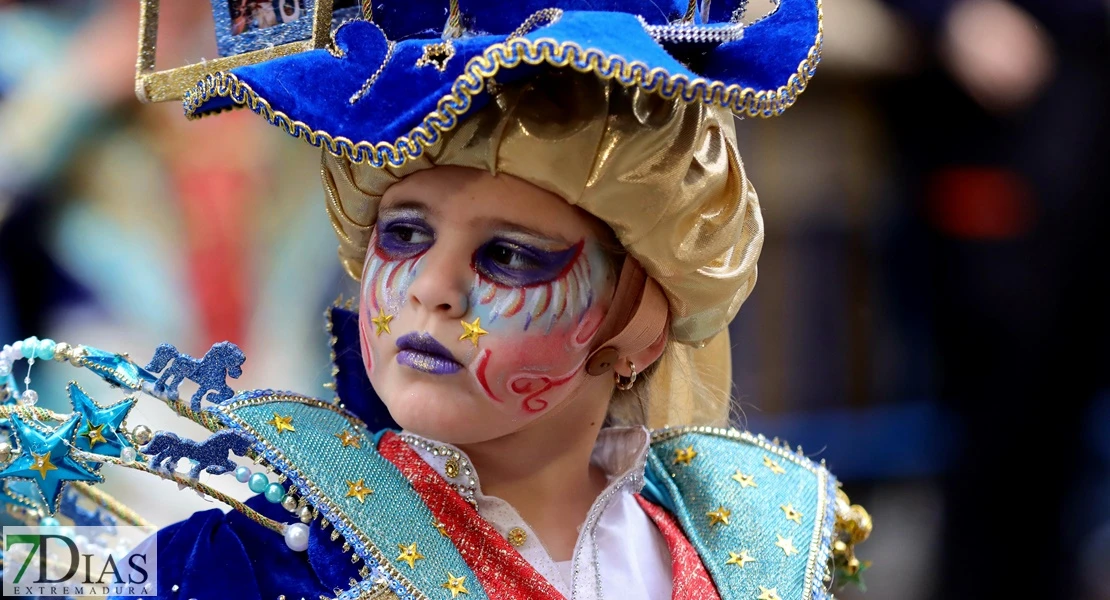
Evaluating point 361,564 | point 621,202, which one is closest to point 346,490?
point 361,564

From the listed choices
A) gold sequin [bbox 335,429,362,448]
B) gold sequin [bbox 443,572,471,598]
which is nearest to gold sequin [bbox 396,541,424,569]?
gold sequin [bbox 443,572,471,598]

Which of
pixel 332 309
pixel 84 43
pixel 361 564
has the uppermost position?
pixel 84 43

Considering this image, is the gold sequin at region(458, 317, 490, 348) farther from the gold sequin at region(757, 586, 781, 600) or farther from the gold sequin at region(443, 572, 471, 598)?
the gold sequin at region(757, 586, 781, 600)

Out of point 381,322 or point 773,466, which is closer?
point 381,322

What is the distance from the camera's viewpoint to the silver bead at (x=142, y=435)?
127 centimetres

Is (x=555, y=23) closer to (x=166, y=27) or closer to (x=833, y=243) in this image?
(x=166, y=27)

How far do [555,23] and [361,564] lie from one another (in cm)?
60

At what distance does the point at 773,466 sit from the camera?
1.68 meters

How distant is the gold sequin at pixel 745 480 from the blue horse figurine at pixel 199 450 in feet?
2.25

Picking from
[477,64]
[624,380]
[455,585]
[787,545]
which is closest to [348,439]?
[455,585]

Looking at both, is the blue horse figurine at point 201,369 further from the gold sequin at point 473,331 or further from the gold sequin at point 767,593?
the gold sequin at point 767,593

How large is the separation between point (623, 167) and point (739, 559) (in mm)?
560

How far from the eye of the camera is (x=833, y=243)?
3.20 metres

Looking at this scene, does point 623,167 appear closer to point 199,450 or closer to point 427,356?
point 427,356
